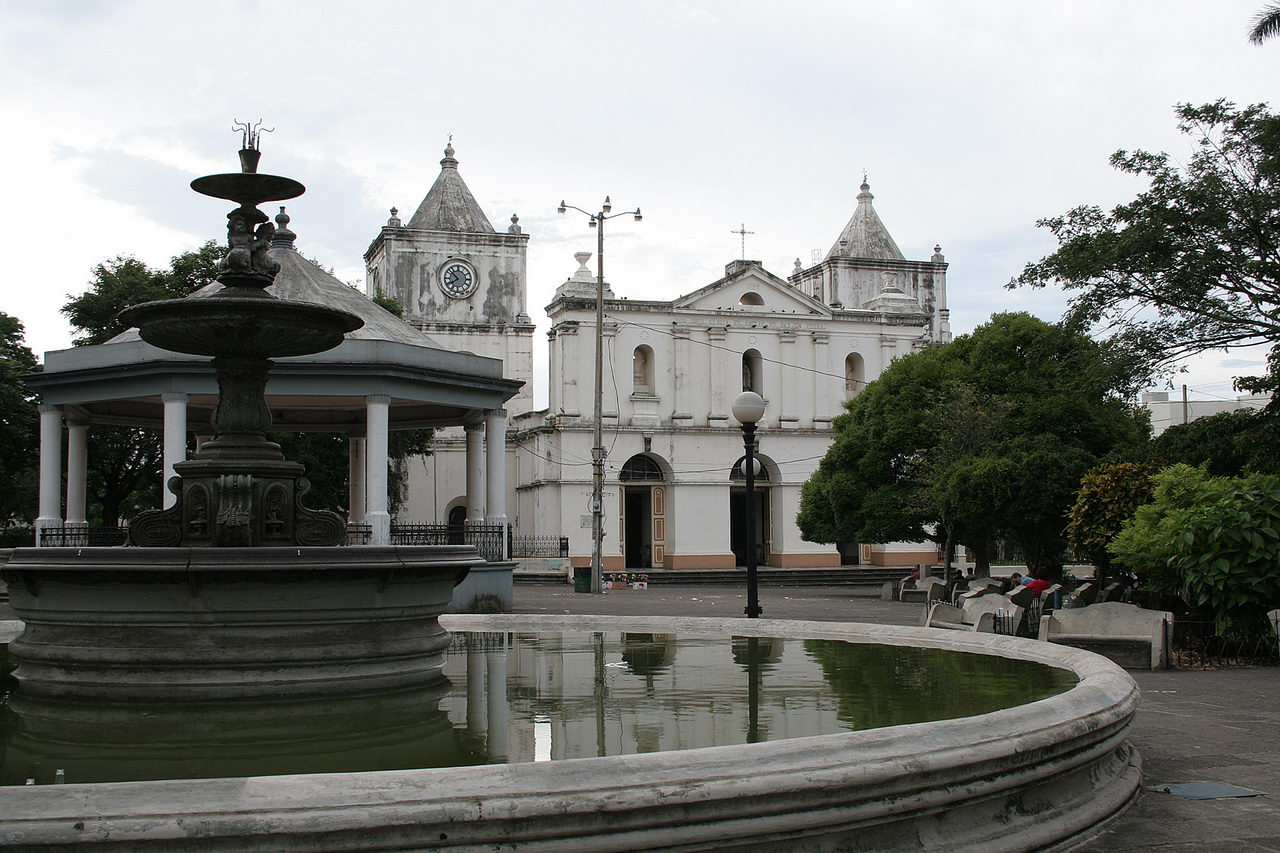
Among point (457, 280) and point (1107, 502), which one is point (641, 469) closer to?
point (457, 280)

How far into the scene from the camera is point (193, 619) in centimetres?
675

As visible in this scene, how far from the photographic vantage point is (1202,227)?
20406 mm

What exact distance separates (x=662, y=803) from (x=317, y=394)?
1816 cm

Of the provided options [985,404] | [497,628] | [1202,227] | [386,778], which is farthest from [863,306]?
[386,778]

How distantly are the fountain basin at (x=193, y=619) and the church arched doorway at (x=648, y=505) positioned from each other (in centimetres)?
3729

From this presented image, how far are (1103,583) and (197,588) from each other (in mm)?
16810

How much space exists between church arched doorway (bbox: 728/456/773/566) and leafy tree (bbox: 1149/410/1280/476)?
25.6 metres

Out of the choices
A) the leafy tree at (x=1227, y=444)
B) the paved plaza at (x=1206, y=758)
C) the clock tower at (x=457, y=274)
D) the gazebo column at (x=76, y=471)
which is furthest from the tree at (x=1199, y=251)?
the clock tower at (x=457, y=274)

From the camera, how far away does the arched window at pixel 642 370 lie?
45594 millimetres

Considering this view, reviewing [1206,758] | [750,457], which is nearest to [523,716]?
[1206,758]

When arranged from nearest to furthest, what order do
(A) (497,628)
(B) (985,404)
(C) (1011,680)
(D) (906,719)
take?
(D) (906,719) → (C) (1011,680) → (A) (497,628) → (B) (985,404)

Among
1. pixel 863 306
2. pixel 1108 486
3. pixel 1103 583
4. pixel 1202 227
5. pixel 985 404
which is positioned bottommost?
pixel 1103 583

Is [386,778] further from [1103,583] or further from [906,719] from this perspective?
[1103,583]

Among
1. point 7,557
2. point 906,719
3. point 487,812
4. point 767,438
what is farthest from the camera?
point 767,438
